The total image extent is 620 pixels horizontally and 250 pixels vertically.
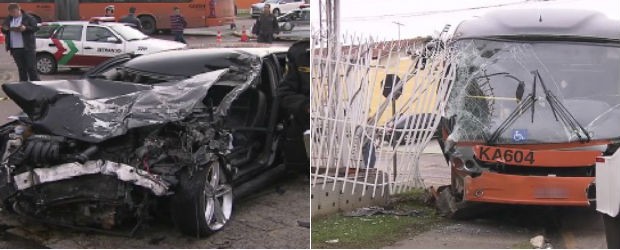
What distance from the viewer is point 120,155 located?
16.5ft

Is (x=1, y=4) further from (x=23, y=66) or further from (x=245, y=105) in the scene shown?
(x=245, y=105)

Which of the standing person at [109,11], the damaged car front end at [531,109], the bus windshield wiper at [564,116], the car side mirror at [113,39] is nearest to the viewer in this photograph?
the damaged car front end at [531,109]

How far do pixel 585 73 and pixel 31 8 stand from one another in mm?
22435

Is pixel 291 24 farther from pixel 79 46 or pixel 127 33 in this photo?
pixel 79 46

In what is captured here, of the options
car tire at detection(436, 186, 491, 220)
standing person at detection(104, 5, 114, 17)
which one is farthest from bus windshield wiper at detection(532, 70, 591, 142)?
standing person at detection(104, 5, 114, 17)

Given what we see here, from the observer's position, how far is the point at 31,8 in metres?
24.9

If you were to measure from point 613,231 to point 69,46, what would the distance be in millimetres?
13775

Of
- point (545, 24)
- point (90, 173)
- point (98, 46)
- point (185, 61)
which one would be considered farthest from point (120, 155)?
point (98, 46)

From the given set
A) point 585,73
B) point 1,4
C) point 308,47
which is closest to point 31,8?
point 1,4

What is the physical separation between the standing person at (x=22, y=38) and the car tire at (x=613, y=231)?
9.45m

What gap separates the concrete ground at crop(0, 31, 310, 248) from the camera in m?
5.20

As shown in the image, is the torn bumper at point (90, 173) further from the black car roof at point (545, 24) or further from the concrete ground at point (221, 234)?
the black car roof at point (545, 24)

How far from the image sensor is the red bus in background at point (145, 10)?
24516 millimetres

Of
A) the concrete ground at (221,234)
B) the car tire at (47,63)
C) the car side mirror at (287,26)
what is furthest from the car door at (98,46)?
the concrete ground at (221,234)
